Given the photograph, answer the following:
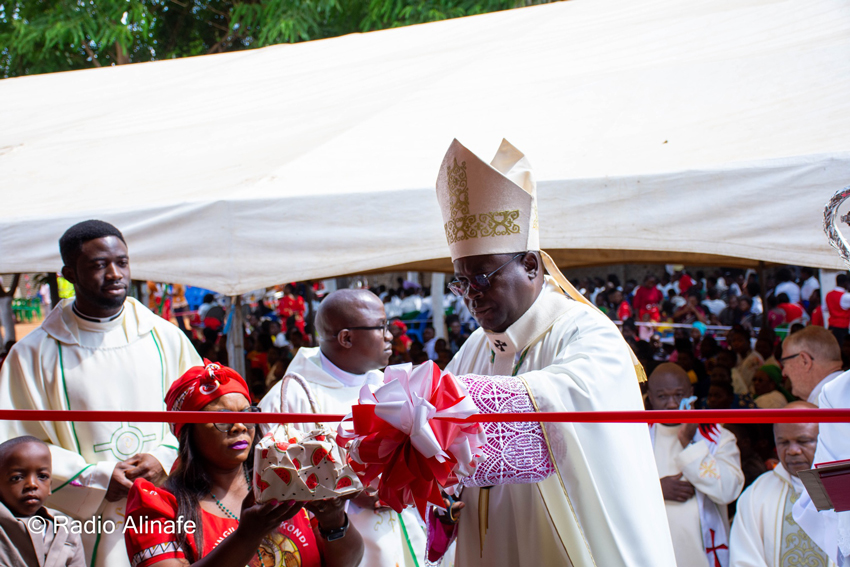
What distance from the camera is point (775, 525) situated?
3.37 m

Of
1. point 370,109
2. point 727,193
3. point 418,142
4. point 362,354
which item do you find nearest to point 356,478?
point 362,354

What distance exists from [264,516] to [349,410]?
1.34 metres

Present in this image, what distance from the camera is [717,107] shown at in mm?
3564

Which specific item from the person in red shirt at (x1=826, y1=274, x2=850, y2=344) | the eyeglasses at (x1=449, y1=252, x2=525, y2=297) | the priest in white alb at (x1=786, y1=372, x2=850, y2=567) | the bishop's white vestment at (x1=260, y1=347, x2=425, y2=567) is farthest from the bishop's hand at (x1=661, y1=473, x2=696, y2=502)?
the person in red shirt at (x1=826, y1=274, x2=850, y2=344)

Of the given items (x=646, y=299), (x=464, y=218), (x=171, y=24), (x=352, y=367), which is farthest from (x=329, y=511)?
(x=171, y=24)

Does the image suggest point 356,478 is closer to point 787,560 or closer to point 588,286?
point 787,560

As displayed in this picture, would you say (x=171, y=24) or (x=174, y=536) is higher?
(x=171, y=24)

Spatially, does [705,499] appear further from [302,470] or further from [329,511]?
[302,470]

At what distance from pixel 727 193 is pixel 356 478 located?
2.04 meters

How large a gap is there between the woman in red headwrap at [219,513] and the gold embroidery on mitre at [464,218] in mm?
801

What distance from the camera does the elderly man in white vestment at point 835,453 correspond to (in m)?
2.55

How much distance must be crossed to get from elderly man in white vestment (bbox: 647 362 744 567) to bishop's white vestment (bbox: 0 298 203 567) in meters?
2.39

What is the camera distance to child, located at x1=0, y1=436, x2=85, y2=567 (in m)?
2.56

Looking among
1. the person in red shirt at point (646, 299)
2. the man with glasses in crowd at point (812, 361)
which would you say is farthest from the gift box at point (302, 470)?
the person in red shirt at point (646, 299)
